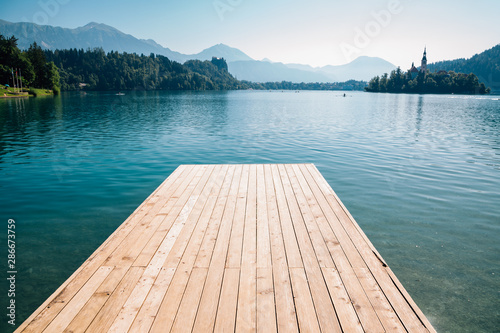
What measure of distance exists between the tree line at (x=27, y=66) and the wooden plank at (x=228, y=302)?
340 feet

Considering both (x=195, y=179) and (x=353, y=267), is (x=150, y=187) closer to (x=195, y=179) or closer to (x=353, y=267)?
(x=195, y=179)

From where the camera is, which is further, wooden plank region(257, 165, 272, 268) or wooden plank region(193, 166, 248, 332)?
Result: wooden plank region(257, 165, 272, 268)

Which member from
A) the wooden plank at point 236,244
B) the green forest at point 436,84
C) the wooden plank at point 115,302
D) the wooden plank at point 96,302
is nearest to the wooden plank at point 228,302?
the wooden plank at point 236,244

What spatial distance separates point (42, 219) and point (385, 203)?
36.0 ft

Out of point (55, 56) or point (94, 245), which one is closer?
point (94, 245)

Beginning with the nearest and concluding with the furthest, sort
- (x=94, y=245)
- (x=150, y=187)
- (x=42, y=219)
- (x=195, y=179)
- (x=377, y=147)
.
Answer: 1. (x=94, y=245)
2. (x=42, y=219)
3. (x=195, y=179)
4. (x=150, y=187)
5. (x=377, y=147)

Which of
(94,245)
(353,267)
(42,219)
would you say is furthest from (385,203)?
(42,219)

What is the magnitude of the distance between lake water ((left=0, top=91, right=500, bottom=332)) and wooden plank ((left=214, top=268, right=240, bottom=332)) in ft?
11.3

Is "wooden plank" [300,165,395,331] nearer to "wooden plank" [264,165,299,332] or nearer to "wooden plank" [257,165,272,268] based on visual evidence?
"wooden plank" [264,165,299,332]

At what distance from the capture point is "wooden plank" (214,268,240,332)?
3.25 m

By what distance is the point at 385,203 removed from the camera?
10094 millimetres

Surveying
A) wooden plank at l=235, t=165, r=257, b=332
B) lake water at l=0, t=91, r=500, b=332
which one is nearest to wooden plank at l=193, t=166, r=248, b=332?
wooden plank at l=235, t=165, r=257, b=332

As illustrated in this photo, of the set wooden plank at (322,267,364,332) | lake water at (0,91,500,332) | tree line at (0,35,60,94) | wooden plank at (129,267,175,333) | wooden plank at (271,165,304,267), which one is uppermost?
tree line at (0,35,60,94)

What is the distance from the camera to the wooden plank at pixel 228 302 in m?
3.25
